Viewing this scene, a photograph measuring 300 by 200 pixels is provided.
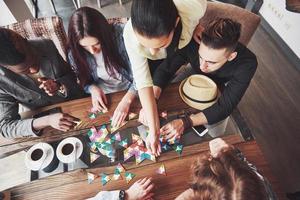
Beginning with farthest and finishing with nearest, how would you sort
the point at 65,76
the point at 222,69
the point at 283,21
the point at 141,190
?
the point at 283,21, the point at 65,76, the point at 222,69, the point at 141,190

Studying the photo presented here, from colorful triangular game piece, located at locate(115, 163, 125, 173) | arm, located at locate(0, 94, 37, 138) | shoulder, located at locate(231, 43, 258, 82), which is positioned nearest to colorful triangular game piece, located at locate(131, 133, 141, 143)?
colorful triangular game piece, located at locate(115, 163, 125, 173)

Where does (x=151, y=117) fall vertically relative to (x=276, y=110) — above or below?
above

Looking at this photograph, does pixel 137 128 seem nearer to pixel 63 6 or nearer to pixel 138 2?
pixel 138 2

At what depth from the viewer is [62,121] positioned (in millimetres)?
1193

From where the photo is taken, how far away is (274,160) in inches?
→ 74.5

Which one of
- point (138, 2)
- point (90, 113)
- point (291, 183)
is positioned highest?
point (138, 2)

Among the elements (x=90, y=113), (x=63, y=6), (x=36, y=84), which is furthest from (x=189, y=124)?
(x=63, y=6)

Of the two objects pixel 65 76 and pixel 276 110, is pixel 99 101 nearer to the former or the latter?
pixel 65 76

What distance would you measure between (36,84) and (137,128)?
724 mm

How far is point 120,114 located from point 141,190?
406 mm

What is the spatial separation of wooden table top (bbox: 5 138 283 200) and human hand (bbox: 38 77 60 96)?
0.56 metres

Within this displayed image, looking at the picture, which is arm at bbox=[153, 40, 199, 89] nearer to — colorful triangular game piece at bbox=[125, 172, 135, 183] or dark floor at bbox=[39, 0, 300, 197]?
colorful triangular game piece at bbox=[125, 172, 135, 183]

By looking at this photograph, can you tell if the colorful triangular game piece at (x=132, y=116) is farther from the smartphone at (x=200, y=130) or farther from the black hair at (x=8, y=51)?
the black hair at (x=8, y=51)

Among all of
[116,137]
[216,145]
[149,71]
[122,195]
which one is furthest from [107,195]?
[149,71]
